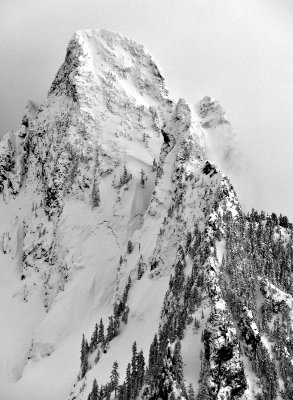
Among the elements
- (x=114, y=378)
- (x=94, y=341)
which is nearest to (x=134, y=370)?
(x=114, y=378)

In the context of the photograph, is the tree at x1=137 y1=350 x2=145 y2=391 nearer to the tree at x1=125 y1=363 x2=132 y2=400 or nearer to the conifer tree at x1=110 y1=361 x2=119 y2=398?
the tree at x1=125 y1=363 x2=132 y2=400

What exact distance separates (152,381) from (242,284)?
33.2 metres

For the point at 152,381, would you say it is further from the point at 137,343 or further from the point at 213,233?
the point at 213,233

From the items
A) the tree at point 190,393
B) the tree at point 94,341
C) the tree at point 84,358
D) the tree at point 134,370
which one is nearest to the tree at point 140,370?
the tree at point 134,370

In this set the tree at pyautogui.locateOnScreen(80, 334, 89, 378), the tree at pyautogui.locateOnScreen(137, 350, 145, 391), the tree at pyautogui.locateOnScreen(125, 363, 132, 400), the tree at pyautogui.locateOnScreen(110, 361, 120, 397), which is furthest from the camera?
the tree at pyautogui.locateOnScreen(80, 334, 89, 378)

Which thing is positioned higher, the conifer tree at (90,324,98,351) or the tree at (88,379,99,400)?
the conifer tree at (90,324,98,351)

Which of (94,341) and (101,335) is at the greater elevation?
(101,335)

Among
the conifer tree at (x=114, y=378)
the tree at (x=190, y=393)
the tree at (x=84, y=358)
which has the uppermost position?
the tree at (x=84, y=358)

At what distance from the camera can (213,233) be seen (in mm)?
170625

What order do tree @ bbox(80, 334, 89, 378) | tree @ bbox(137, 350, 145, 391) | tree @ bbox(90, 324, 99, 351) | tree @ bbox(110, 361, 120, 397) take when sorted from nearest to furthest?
tree @ bbox(137, 350, 145, 391) → tree @ bbox(110, 361, 120, 397) → tree @ bbox(80, 334, 89, 378) → tree @ bbox(90, 324, 99, 351)

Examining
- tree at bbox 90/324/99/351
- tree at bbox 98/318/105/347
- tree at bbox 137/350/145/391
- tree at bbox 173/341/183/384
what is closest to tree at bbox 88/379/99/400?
tree at bbox 137/350/145/391

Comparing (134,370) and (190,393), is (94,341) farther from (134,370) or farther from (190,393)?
(190,393)

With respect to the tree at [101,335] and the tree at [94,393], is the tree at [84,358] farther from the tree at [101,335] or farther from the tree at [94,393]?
the tree at [94,393]

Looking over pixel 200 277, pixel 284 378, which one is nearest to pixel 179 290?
pixel 200 277
